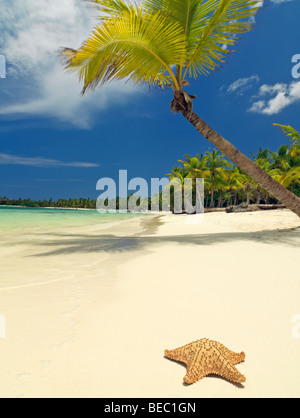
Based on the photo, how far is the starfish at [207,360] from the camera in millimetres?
1520

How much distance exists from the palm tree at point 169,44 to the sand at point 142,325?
507 cm

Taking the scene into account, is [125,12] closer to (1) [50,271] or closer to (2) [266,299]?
(1) [50,271]

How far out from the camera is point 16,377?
159 cm

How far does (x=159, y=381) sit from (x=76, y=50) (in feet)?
25.7

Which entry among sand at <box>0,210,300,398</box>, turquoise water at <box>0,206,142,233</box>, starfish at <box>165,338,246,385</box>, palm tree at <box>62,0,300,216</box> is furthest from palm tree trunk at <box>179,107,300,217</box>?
turquoise water at <box>0,206,142,233</box>

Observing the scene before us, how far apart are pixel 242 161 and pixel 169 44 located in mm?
4125

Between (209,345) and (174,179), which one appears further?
(174,179)

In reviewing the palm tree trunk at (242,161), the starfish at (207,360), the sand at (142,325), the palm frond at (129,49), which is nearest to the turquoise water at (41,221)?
the palm frond at (129,49)

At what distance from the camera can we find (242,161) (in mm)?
7824

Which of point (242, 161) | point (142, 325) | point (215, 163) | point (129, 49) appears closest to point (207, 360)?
point (142, 325)

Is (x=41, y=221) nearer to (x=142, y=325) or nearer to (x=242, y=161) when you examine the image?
(x=242, y=161)

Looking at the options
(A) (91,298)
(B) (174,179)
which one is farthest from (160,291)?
(B) (174,179)
